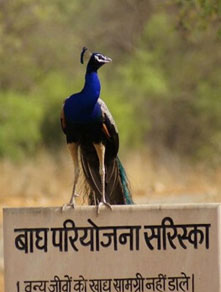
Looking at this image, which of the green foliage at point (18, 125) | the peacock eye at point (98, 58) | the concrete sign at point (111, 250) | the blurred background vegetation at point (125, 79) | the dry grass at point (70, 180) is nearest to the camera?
the concrete sign at point (111, 250)

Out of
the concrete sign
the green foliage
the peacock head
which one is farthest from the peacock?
the green foliage

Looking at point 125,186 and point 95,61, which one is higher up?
point 95,61

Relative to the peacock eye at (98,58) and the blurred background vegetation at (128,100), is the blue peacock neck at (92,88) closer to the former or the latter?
the peacock eye at (98,58)

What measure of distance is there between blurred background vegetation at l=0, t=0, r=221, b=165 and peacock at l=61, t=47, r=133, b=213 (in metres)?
17.8

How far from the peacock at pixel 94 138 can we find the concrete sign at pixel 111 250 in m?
0.22

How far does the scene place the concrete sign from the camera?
367 inches

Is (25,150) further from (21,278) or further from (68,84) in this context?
(21,278)

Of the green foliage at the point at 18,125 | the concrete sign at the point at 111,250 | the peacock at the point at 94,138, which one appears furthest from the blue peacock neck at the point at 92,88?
the green foliage at the point at 18,125

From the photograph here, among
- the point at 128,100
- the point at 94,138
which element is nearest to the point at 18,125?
the point at 128,100

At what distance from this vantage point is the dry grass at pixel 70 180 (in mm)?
26767

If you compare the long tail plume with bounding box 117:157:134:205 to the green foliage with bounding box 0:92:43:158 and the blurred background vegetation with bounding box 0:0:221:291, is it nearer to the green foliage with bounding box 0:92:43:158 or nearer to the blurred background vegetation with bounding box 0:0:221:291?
the blurred background vegetation with bounding box 0:0:221:291

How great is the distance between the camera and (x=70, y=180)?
28.6m

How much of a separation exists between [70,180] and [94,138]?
18.8m

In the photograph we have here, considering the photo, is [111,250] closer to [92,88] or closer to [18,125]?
[92,88]
